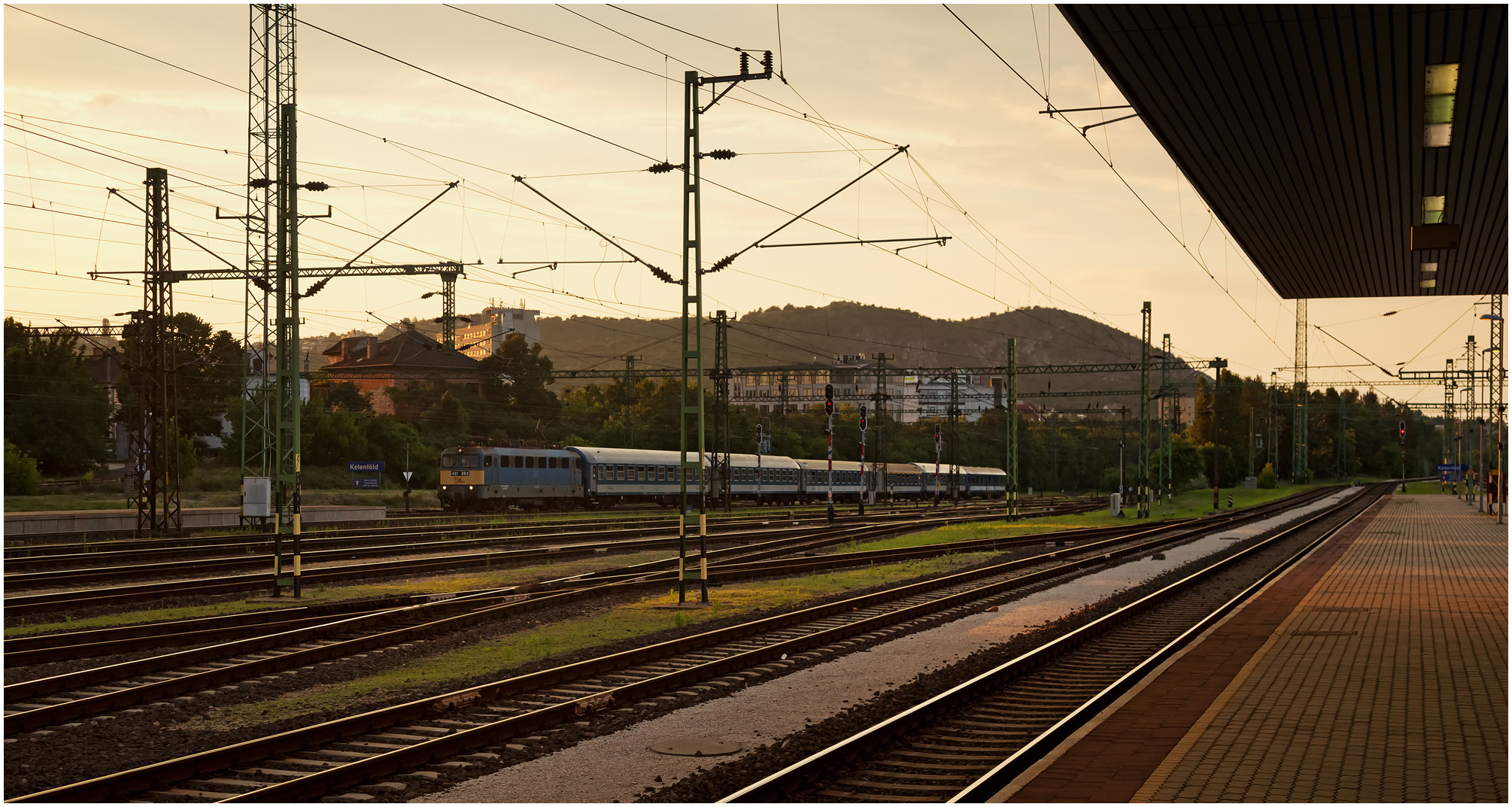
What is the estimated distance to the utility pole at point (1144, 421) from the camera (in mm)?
49750

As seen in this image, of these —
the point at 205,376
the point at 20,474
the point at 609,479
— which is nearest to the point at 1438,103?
the point at 609,479

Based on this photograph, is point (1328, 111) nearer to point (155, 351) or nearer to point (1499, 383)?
point (155, 351)

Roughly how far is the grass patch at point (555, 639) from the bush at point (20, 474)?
37.2m

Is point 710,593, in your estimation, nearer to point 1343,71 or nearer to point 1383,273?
point 1343,71

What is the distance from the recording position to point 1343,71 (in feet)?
45.7

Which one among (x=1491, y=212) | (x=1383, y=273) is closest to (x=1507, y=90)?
(x=1491, y=212)

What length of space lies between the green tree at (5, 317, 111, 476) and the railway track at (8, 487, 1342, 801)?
174 feet

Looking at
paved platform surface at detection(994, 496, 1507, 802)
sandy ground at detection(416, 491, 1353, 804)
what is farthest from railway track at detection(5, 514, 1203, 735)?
paved platform surface at detection(994, 496, 1507, 802)

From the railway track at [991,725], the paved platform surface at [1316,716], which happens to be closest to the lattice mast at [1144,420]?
the paved platform surface at [1316,716]

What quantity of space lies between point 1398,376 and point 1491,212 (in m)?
58.1

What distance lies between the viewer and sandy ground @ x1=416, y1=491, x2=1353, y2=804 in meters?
8.64

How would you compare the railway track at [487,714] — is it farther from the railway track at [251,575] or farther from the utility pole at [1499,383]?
the utility pole at [1499,383]

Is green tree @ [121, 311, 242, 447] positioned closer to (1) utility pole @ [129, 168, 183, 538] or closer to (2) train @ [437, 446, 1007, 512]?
(2) train @ [437, 446, 1007, 512]

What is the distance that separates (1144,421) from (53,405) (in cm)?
5114
